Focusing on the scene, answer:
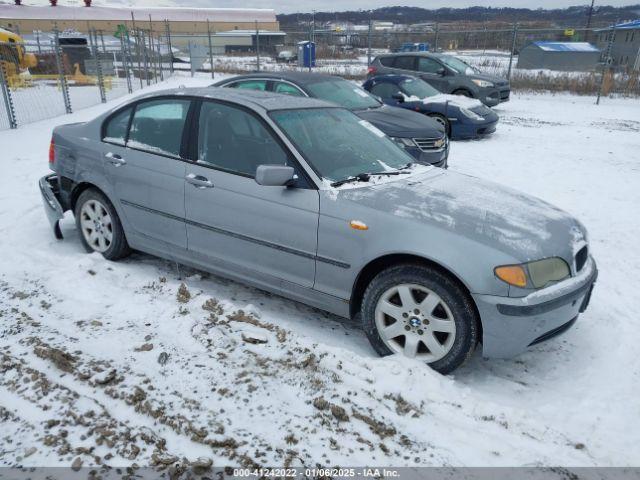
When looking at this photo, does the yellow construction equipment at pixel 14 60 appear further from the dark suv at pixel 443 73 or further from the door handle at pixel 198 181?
the door handle at pixel 198 181

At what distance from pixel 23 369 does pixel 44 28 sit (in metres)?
64.0

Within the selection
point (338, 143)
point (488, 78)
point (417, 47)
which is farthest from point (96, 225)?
point (417, 47)

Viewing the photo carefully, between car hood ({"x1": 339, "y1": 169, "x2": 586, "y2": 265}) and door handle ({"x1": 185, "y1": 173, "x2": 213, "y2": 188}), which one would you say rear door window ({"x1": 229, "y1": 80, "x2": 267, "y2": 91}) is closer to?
door handle ({"x1": 185, "y1": 173, "x2": 213, "y2": 188})

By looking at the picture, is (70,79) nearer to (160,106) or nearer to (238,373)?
(160,106)

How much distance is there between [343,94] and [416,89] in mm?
3420

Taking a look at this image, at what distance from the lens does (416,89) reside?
10.8 m

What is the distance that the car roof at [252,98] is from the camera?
379 centimetres

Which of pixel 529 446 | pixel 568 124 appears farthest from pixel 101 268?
pixel 568 124

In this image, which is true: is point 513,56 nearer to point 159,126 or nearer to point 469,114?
point 469,114

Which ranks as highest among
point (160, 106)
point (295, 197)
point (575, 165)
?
point (160, 106)

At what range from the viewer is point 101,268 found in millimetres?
4266

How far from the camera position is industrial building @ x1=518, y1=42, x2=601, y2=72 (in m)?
24.6

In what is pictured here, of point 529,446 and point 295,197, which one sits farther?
point 295,197

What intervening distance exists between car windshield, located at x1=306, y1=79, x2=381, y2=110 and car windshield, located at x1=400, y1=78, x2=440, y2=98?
2255 mm
